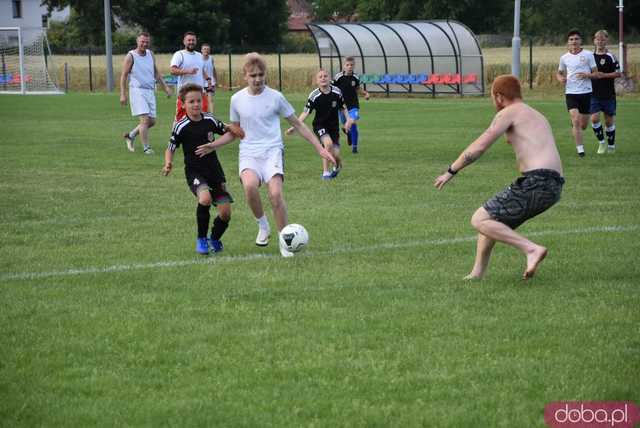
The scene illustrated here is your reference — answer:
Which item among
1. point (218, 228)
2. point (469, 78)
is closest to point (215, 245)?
point (218, 228)

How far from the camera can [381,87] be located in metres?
43.8

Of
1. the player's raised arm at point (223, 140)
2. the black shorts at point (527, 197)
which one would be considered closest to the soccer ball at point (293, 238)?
the player's raised arm at point (223, 140)

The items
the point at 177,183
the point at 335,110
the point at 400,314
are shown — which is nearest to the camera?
the point at 400,314

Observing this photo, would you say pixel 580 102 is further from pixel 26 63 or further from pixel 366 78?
pixel 26 63

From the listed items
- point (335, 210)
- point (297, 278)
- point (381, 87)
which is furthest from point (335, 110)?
point (381, 87)

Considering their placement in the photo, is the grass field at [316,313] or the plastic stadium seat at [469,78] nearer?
the grass field at [316,313]

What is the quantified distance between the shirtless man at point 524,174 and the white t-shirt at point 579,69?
1049 centimetres

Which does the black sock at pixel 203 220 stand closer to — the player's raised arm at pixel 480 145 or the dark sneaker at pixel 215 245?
the dark sneaker at pixel 215 245

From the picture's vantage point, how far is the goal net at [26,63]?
46500 millimetres

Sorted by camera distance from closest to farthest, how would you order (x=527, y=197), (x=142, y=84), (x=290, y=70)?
(x=527, y=197), (x=142, y=84), (x=290, y=70)

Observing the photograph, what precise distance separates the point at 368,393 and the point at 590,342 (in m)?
1.56

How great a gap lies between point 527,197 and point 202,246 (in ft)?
9.85

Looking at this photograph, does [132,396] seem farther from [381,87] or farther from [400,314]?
[381,87]
